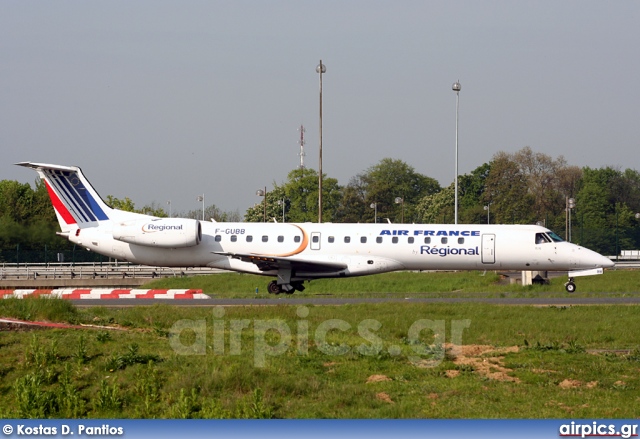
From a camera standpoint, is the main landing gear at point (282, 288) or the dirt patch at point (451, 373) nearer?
the dirt patch at point (451, 373)

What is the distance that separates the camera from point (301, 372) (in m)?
14.2

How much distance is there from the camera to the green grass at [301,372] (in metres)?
12.2

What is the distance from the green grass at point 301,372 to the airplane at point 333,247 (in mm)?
12933

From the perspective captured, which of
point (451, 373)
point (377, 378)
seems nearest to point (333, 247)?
point (451, 373)

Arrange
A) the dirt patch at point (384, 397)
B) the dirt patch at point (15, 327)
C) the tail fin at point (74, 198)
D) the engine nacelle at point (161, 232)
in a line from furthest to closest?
the tail fin at point (74, 198), the engine nacelle at point (161, 232), the dirt patch at point (15, 327), the dirt patch at point (384, 397)

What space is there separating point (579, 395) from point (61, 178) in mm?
25185

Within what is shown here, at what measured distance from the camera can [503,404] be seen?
1237 centimetres

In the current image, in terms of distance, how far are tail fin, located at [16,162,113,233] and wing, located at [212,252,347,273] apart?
5270 mm

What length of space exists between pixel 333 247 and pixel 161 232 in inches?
251

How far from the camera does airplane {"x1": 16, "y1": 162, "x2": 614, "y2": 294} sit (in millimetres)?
32500

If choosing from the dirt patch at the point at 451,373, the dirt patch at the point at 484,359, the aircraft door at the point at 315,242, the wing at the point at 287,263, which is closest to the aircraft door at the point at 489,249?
the wing at the point at 287,263

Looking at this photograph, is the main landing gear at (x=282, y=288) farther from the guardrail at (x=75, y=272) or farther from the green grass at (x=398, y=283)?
the guardrail at (x=75, y=272)

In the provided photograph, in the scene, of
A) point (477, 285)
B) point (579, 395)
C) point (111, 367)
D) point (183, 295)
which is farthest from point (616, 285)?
point (111, 367)

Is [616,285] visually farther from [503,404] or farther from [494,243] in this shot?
[503,404]
